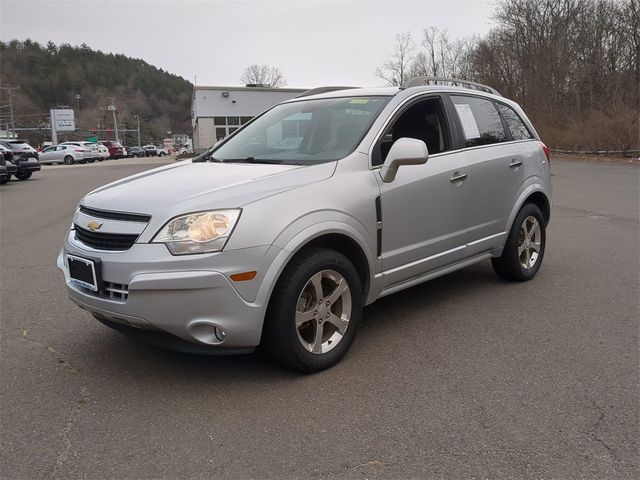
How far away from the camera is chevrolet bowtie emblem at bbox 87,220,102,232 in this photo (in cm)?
319

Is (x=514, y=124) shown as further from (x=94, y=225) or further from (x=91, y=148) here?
(x=91, y=148)

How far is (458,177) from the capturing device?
436 centimetres

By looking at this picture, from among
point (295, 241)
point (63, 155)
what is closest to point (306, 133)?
point (295, 241)

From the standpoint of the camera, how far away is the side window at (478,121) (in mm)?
4652

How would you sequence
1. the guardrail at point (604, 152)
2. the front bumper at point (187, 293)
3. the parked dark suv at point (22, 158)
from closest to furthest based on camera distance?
the front bumper at point (187, 293) < the parked dark suv at point (22, 158) < the guardrail at point (604, 152)

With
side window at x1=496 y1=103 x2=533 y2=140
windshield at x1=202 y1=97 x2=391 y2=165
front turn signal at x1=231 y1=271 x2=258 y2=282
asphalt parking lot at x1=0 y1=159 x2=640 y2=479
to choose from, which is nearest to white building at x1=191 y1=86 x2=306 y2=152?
side window at x1=496 y1=103 x2=533 y2=140

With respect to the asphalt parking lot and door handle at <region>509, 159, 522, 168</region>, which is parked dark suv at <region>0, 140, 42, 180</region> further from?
door handle at <region>509, 159, 522, 168</region>

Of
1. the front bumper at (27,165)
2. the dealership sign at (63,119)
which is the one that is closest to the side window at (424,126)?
the front bumper at (27,165)

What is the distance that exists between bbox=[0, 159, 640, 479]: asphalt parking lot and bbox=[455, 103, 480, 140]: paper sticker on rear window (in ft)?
4.90

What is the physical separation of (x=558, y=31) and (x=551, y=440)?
135ft

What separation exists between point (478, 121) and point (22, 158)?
21189 millimetres

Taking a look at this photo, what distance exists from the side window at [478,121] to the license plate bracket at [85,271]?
313cm

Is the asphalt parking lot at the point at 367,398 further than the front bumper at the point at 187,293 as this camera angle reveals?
No

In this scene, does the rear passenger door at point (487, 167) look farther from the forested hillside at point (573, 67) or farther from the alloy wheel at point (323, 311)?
the forested hillside at point (573, 67)
